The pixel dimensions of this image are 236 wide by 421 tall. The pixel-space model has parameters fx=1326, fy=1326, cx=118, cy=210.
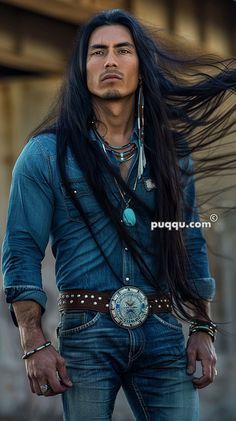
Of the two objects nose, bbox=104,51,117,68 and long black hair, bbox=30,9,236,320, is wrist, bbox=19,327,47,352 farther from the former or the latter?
nose, bbox=104,51,117,68

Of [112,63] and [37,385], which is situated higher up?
[112,63]

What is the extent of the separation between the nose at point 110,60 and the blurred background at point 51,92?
3812mm

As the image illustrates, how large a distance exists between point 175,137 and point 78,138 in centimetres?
37

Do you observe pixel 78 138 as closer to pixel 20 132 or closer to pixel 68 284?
pixel 68 284

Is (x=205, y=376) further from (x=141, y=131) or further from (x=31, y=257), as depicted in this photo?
(x=141, y=131)

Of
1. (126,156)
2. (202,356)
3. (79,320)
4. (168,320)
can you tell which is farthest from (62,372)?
(126,156)

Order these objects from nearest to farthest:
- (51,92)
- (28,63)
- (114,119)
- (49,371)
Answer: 1. (49,371)
2. (114,119)
3. (28,63)
4. (51,92)

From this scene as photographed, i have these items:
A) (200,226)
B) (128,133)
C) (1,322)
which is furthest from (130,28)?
(1,322)

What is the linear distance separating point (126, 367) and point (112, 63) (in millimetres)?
894

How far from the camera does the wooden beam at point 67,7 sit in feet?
25.3

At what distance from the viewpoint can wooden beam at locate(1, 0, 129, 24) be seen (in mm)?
7703

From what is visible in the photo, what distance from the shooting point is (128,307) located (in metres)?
3.82

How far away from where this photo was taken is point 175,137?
4.19m

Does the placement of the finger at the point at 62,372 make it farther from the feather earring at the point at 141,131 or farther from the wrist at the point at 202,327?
the feather earring at the point at 141,131
